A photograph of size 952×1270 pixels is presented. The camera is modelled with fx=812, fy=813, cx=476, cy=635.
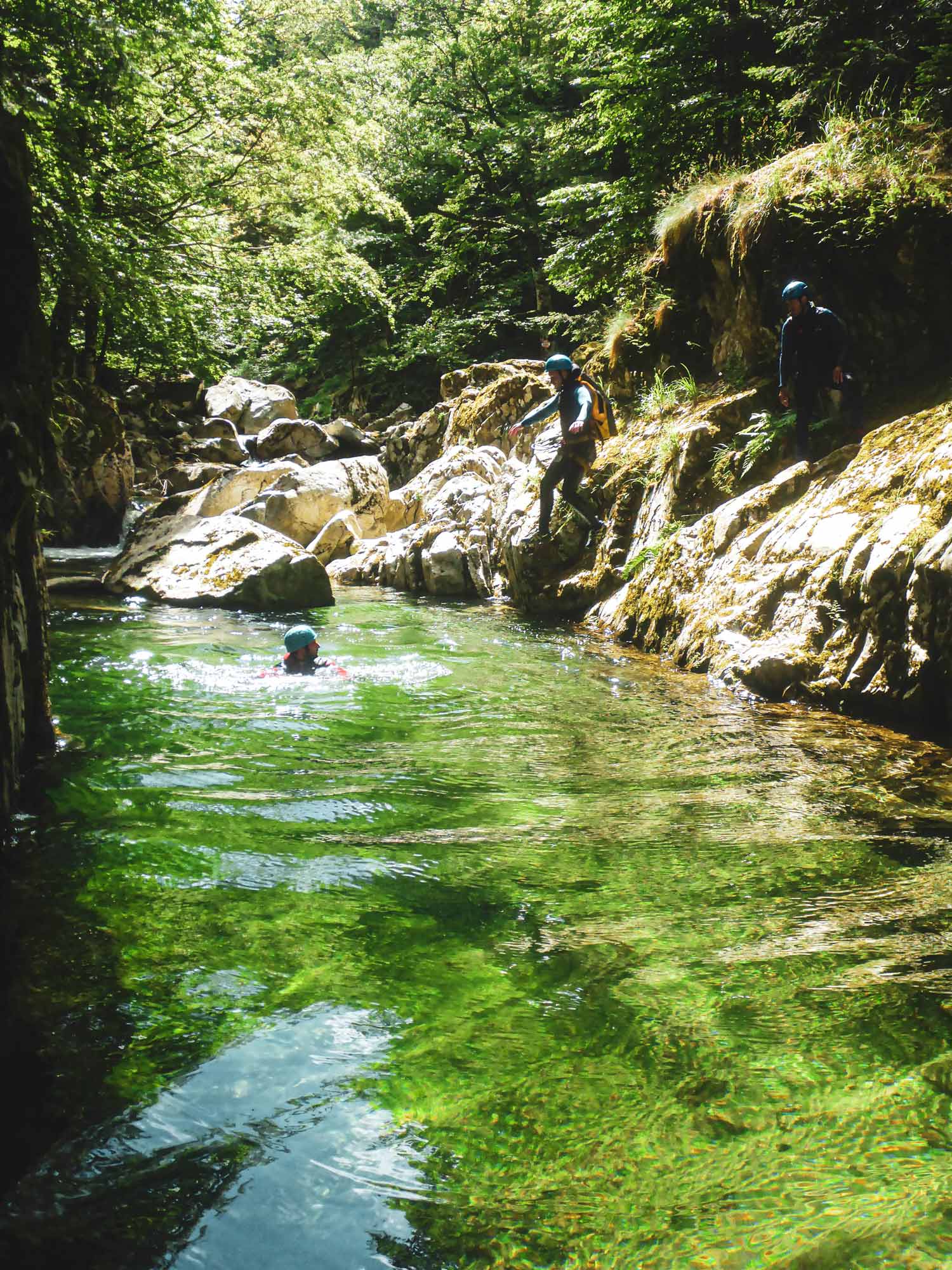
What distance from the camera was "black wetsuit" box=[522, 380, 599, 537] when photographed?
927 centimetres

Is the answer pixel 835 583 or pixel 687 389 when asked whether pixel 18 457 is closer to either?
pixel 835 583

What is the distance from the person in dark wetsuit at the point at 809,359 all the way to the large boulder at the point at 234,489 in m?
12.2

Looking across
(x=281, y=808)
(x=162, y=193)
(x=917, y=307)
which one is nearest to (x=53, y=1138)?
(x=281, y=808)

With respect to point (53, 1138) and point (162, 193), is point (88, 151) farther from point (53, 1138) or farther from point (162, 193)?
point (53, 1138)

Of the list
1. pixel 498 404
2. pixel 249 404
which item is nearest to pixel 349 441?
pixel 249 404

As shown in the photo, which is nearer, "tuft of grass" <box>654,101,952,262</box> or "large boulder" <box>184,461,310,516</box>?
"tuft of grass" <box>654,101,952,262</box>

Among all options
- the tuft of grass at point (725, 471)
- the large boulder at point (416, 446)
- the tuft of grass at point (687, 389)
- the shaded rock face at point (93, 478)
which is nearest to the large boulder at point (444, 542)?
the large boulder at point (416, 446)

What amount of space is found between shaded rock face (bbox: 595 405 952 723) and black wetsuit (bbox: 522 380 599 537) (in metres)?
1.68

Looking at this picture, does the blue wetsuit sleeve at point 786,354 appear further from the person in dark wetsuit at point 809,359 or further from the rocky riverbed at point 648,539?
the rocky riverbed at point 648,539

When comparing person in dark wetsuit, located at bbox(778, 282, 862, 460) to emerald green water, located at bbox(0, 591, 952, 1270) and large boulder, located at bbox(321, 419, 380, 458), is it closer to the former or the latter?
emerald green water, located at bbox(0, 591, 952, 1270)

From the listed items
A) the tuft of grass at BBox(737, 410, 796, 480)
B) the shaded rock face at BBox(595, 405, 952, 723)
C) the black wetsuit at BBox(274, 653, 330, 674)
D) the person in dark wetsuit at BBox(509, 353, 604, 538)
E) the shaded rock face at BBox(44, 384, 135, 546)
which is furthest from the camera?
the shaded rock face at BBox(44, 384, 135, 546)

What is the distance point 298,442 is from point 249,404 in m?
5.63

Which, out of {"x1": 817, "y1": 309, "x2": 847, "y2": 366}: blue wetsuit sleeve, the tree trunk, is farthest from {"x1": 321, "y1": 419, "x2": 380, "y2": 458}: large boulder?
{"x1": 817, "y1": 309, "x2": 847, "y2": 366}: blue wetsuit sleeve

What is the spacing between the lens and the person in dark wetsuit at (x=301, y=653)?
25.4 feet
